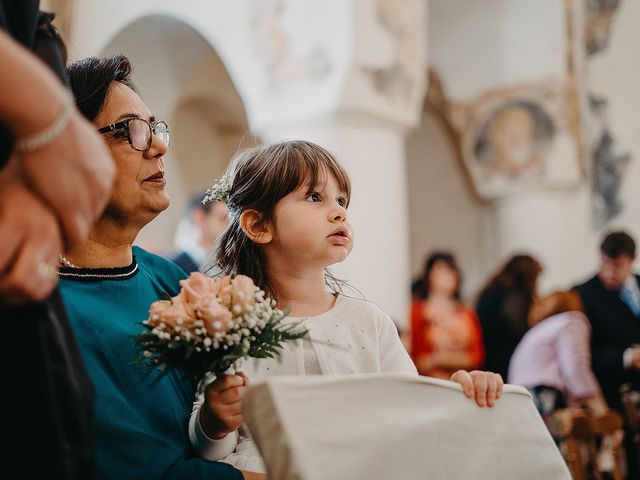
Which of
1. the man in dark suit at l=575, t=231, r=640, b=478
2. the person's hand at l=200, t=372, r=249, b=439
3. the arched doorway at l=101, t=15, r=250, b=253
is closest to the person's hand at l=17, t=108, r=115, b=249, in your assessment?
the person's hand at l=200, t=372, r=249, b=439

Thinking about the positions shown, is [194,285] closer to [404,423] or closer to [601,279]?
[404,423]

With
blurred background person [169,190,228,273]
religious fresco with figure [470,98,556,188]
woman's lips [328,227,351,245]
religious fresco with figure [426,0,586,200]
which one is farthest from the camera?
religious fresco with figure [470,98,556,188]

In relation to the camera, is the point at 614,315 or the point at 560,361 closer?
the point at 560,361

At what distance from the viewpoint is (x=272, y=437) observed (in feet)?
4.59

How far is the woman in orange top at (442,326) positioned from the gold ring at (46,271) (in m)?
6.14

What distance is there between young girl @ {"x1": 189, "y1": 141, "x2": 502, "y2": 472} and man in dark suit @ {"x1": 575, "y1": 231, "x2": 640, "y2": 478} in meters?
4.00

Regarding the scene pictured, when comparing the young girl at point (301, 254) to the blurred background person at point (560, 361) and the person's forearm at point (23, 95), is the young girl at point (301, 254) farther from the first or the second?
the blurred background person at point (560, 361)

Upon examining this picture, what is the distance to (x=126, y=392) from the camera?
198 cm

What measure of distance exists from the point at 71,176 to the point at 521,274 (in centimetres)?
589

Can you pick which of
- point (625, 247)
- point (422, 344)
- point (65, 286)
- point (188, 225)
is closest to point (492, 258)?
point (422, 344)

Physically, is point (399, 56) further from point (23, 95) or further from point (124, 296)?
point (23, 95)

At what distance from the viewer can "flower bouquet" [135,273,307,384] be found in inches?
65.8

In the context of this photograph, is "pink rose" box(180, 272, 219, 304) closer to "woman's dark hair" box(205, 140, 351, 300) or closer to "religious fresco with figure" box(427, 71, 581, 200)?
"woman's dark hair" box(205, 140, 351, 300)

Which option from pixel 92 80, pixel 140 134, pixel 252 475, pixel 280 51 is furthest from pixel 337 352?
pixel 280 51
